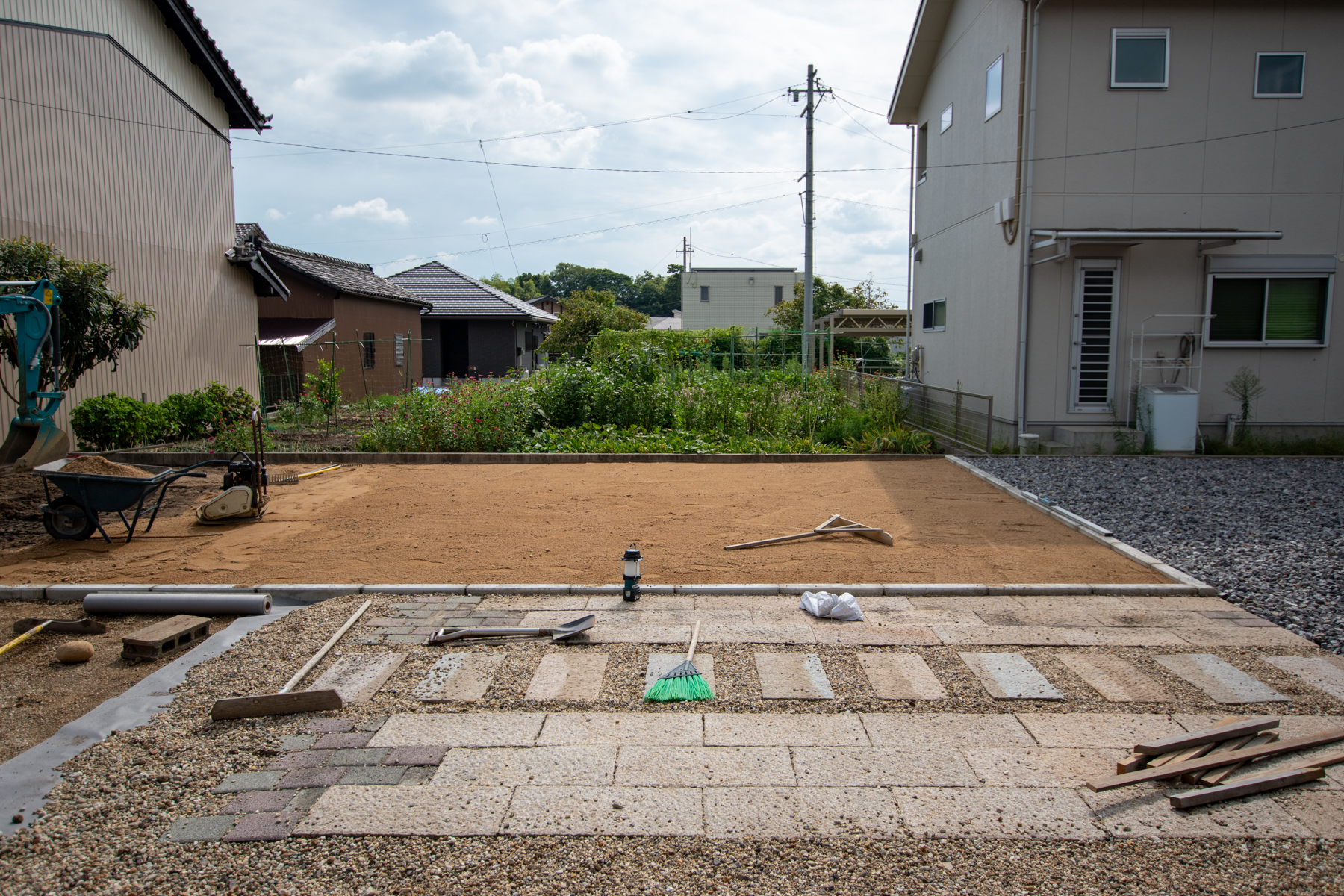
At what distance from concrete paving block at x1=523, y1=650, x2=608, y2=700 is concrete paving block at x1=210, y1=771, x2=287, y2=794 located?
120cm

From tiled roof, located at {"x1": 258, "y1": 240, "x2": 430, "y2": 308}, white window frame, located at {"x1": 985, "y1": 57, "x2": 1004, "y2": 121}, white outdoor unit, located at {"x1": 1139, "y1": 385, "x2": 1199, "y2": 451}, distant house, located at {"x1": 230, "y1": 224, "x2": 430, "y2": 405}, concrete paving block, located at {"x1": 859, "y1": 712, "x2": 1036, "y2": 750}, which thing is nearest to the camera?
concrete paving block, located at {"x1": 859, "y1": 712, "x2": 1036, "y2": 750}

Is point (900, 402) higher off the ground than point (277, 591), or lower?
higher

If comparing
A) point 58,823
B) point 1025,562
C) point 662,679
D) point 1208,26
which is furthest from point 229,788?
point 1208,26

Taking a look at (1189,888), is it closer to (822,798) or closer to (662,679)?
(822,798)

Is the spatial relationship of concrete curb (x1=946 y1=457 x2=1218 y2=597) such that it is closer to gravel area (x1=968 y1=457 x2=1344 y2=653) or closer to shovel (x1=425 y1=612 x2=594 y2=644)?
gravel area (x1=968 y1=457 x2=1344 y2=653)

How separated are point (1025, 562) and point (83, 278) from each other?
1245cm

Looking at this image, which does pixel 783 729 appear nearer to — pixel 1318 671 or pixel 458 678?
pixel 458 678

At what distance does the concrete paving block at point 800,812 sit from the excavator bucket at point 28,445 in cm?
890

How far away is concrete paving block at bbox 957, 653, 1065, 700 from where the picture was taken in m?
4.15

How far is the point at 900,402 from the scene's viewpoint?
46.0ft

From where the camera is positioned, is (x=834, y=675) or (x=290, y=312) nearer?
(x=834, y=675)

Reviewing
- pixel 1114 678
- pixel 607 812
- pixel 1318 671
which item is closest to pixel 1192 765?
pixel 1114 678

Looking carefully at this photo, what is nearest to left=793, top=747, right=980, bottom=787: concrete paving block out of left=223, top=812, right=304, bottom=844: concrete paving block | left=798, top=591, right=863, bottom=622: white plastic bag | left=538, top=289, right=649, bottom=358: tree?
left=798, top=591, right=863, bottom=622: white plastic bag

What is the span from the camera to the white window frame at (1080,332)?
40.2 feet
